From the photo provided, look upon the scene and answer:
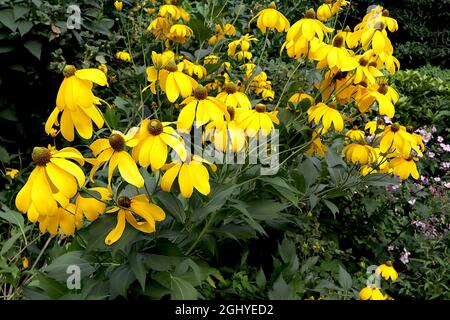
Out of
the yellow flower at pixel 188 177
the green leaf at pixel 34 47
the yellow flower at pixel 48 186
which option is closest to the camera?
the yellow flower at pixel 48 186

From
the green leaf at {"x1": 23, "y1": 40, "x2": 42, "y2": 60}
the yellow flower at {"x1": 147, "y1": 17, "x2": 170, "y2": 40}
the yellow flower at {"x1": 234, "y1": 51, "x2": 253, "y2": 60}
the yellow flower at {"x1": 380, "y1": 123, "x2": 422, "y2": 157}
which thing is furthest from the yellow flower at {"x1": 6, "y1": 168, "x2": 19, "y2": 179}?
the yellow flower at {"x1": 380, "y1": 123, "x2": 422, "y2": 157}

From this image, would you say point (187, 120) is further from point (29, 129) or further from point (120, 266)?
point (29, 129)

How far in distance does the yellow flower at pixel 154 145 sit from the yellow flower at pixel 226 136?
0.11 m

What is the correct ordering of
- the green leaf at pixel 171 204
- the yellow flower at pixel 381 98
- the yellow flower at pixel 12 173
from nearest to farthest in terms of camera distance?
the green leaf at pixel 171 204 → the yellow flower at pixel 381 98 → the yellow flower at pixel 12 173

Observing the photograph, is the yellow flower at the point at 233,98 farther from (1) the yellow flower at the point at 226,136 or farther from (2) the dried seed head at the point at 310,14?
(2) the dried seed head at the point at 310,14

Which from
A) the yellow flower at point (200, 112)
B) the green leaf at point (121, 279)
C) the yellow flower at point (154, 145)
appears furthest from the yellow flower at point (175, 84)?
the green leaf at point (121, 279)

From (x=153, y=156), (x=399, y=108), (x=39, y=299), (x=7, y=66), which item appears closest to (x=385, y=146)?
(x=153, y=156)

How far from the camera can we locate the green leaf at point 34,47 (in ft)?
8.84

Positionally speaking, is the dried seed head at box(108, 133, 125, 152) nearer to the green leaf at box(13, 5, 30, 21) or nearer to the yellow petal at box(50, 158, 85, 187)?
the yellow petal at box(50, 158, 85, 187)

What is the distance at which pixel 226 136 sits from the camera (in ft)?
3.90

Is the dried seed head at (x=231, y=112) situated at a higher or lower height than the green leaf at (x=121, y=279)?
higher

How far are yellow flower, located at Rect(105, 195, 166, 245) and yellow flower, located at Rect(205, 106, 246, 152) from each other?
0.22 meters

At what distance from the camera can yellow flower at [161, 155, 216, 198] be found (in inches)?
42.2

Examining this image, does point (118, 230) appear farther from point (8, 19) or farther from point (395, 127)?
point (8, 19)
